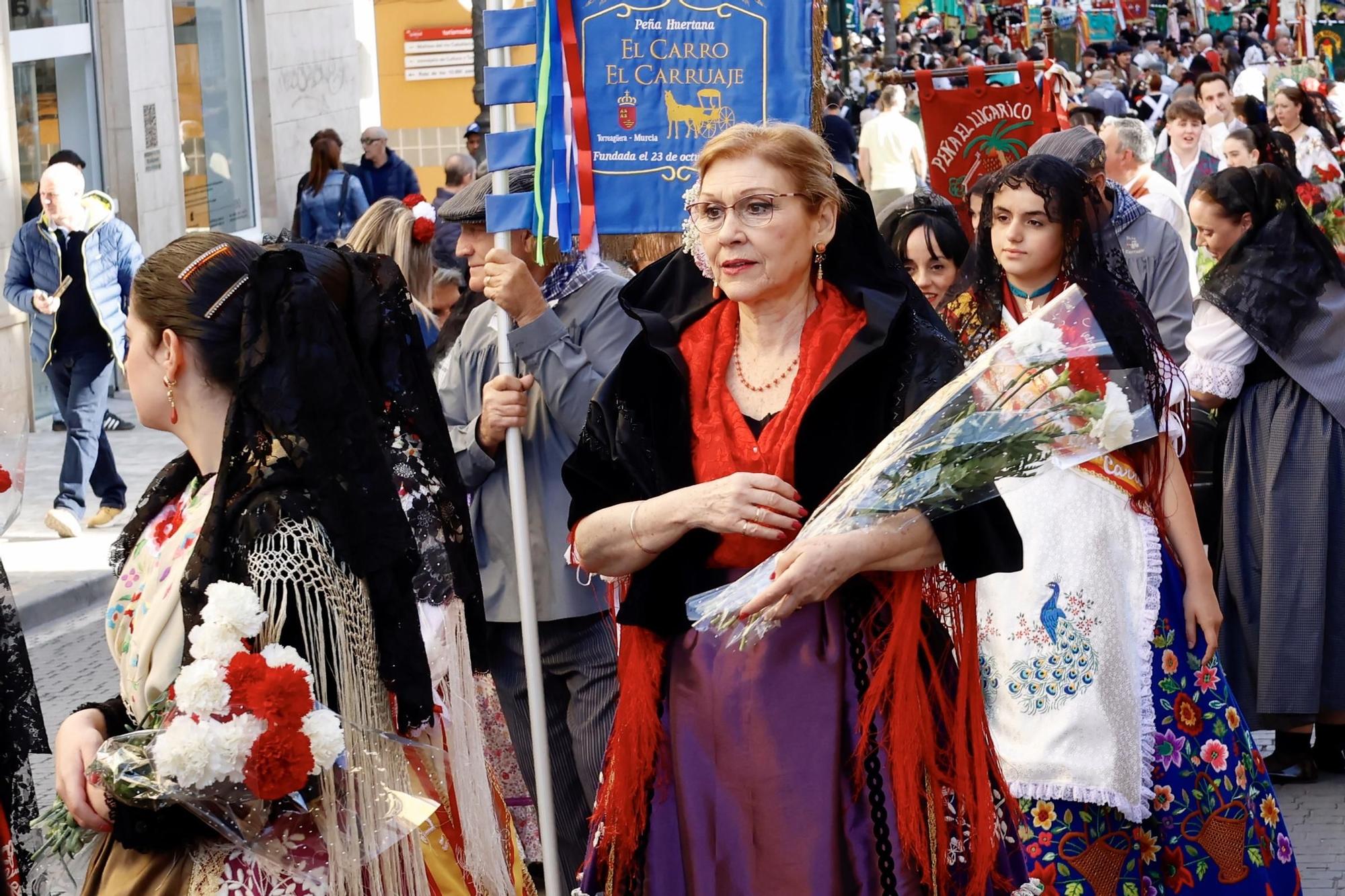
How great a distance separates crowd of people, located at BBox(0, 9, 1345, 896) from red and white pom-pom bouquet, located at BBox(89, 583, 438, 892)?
0.03 m

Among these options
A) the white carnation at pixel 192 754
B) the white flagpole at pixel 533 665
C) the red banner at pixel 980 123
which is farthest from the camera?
the red banner at pixel 980 123

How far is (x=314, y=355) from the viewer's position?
2992 mm

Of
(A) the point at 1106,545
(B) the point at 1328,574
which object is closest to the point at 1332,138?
(B) the point at 1328,574

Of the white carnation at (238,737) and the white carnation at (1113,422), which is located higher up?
the white carnation at (1113,422)

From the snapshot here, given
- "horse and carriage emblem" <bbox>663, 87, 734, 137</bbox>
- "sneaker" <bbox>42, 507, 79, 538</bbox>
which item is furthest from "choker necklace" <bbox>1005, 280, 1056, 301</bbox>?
"sneaker" <bbox>42, 507, 79, 538</bbox>

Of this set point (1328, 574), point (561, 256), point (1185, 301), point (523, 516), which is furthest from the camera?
point (1185, 301)

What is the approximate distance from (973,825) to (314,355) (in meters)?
1.35

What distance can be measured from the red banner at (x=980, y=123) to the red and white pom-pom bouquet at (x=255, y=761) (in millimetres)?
6590

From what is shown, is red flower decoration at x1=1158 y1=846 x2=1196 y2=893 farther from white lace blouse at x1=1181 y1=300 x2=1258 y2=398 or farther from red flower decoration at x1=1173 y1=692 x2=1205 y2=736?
white lace blouse at x1=1181 y1=300 x2=1258 y2=398

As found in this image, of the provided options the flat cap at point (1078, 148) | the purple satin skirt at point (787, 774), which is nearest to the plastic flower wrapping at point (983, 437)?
the purple satin skirt at point (787, 774)

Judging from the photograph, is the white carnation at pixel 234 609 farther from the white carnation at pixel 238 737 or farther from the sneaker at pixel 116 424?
the sneaker at pixel 116 424

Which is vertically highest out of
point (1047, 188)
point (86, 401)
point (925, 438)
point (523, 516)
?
point (1047, 188)

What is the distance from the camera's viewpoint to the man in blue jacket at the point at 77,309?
10.9m

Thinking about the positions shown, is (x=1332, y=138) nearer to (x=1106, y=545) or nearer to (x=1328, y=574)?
(x=1328, y=574)
